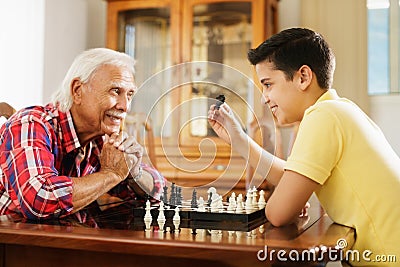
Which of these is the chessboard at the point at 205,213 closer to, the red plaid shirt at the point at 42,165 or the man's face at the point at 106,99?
the red plaid shirt at the point at 42,165

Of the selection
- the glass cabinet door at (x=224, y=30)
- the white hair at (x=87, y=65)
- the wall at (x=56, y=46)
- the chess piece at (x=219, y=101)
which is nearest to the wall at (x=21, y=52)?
the wall at (x=56, y=46)

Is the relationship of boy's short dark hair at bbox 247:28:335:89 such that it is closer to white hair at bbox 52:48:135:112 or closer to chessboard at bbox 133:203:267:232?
chessboard at bbox 133:203:267:232

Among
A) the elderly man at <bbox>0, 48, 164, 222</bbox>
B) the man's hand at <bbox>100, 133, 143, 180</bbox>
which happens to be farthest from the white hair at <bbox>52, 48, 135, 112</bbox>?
the man's hand at <bbox>100, 133, 143, 180</bbox>

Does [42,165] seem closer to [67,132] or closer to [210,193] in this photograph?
[67,132]

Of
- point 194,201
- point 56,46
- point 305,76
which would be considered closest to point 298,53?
point 305,76

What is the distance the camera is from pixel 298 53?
1.23m

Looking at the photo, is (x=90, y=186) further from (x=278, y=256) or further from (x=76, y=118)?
(x=278, y=256)

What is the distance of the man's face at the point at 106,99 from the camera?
4.96ft

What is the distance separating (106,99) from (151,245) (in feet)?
2.50

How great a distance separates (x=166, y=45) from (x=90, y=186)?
2.36 metres

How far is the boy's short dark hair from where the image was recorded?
1.23 meters

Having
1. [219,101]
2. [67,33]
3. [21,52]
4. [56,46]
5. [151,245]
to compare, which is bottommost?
[151,245]

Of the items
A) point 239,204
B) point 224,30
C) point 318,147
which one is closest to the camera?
point 318,147

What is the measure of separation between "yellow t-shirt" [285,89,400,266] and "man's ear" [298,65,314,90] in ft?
0.43
